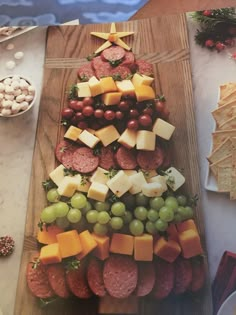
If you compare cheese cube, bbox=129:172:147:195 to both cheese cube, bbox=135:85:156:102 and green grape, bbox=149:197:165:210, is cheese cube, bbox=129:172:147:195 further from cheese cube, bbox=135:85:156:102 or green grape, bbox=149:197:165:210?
cheese cube, bbox=135:85:156:102

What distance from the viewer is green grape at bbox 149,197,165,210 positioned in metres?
0.93

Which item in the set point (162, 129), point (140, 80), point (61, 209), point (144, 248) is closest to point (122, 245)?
point (144, 248)

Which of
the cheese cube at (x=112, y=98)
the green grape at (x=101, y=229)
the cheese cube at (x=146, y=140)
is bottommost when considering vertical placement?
the green grape at (x=101, y=229)

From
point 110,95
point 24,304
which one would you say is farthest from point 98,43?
point 24,304

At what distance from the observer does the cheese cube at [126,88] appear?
3.33 feet

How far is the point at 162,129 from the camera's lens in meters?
1.00

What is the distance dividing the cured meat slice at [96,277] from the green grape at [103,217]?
79 millimetres

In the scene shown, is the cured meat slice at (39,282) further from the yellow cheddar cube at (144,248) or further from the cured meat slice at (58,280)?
the yellow cheddar cube at (144,248)

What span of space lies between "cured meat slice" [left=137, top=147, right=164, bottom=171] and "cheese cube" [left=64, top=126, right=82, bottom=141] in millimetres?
146

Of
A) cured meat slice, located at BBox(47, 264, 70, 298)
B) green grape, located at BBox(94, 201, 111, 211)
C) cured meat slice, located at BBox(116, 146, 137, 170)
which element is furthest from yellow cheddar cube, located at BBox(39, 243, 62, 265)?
cured meat slice, located at BBox(116, 146, 137, 170)

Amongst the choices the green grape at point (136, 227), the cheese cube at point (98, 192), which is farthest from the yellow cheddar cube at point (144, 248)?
the cheese cube at point (98, 192)

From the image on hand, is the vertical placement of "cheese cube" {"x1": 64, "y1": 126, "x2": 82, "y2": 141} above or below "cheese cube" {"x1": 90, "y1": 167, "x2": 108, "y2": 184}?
above

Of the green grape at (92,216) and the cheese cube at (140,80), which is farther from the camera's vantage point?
the cheese cube at (140,80)

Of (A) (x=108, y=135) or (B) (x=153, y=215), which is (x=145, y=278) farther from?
(A) (x=108, y=135)
